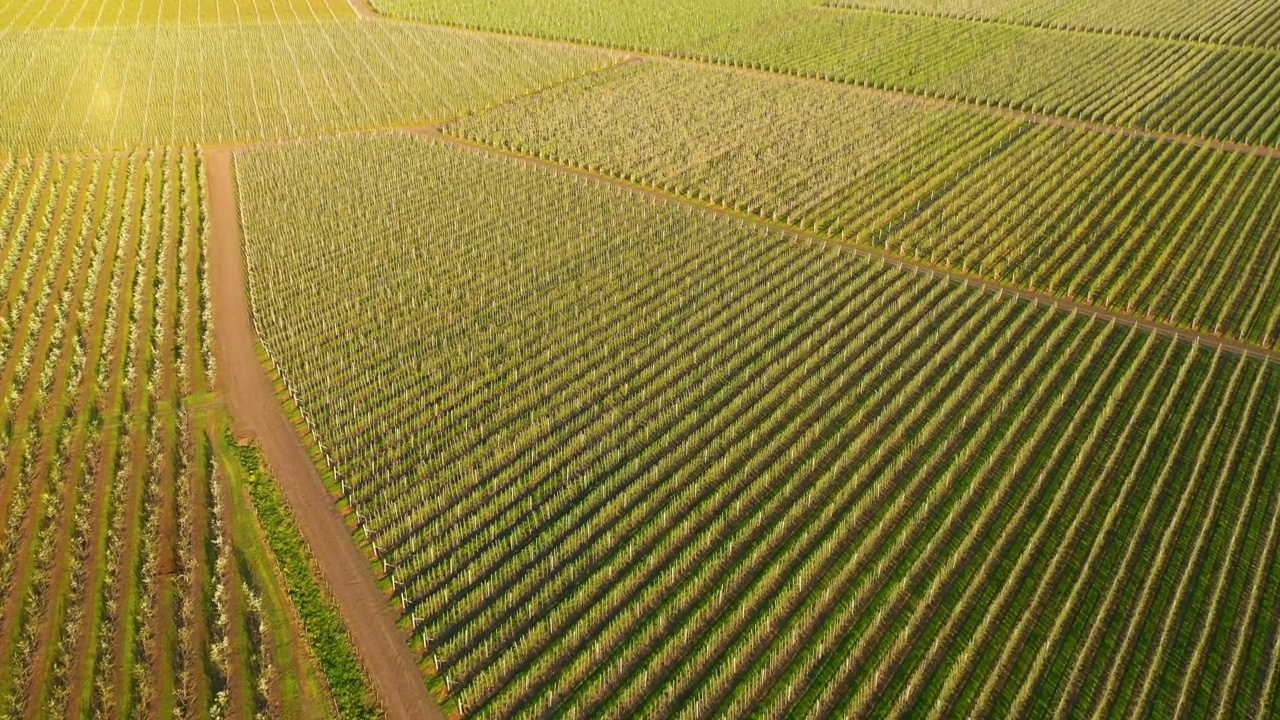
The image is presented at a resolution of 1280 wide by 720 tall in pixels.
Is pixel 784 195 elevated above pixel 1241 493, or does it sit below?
above

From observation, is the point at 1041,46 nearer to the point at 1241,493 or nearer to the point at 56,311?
the point at 1241,493

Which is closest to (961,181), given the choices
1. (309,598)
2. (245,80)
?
(309,598)

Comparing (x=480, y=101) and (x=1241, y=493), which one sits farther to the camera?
(x=480, y=101)

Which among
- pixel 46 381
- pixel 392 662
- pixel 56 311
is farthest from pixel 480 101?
pixel 392 662

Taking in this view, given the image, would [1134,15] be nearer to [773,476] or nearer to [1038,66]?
[1038,66]

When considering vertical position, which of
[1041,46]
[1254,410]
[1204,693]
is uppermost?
[1041,46]

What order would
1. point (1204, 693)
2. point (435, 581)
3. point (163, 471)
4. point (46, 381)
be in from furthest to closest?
1. point (46, 381)
2. point (163, 471)
3. point (435, 581)
4. point (1204, 693)

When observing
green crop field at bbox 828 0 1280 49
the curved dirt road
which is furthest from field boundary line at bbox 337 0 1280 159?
the curved dirt road
